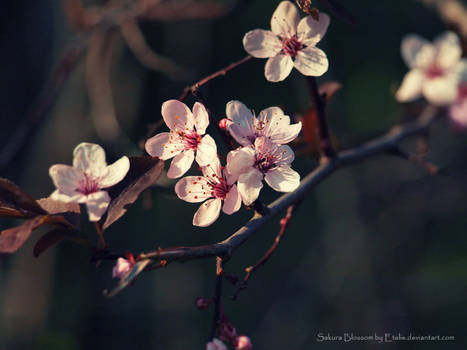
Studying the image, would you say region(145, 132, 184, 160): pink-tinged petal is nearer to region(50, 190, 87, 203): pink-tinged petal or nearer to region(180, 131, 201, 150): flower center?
region(180, 131, 201, 150): flower center

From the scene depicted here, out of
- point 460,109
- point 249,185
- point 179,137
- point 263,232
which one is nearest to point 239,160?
point 249,185

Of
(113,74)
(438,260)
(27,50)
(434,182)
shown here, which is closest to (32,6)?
(27,50)

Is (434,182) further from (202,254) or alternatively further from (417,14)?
(202,254)

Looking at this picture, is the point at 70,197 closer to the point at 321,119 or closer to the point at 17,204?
the point at 17,204

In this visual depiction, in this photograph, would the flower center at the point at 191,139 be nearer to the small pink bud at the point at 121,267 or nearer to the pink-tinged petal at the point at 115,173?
the pink-tinged petal at the point at 115,173

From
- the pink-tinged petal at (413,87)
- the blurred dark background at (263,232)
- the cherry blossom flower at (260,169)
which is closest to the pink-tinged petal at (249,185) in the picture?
the cherry blossom flower at (260,169)
